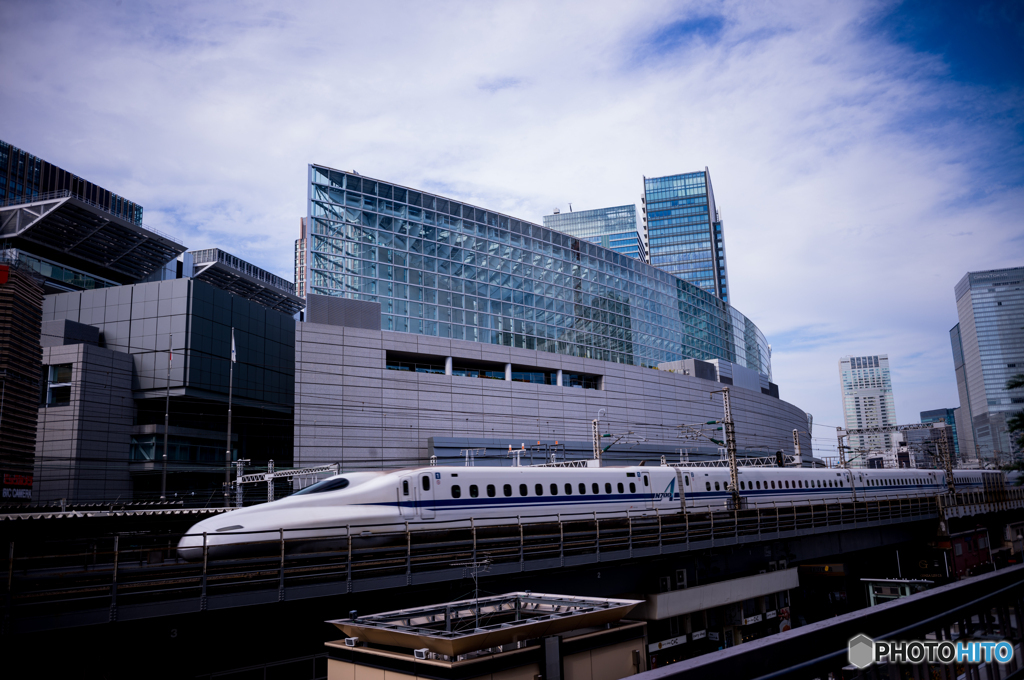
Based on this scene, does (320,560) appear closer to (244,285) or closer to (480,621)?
(480,621)

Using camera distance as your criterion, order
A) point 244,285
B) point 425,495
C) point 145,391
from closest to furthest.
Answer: point 425,495, point 145,391, point 244,285

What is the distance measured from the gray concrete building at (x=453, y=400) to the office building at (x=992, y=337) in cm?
2737

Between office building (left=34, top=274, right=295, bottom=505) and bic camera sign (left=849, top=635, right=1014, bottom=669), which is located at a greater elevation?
office building (left=34, top=274, right=295, bottom=505)

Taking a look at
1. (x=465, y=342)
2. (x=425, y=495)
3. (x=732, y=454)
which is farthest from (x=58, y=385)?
(x=732, y=454)

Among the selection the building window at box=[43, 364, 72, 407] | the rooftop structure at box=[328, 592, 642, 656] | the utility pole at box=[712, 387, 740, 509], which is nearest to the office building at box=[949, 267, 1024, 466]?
the utility pole at box=[712, 387, 740, 509]

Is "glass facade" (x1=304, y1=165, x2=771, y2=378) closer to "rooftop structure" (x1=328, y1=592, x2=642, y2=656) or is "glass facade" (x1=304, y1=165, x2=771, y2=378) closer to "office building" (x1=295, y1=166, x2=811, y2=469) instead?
"office building" (x1=295, y1=166, x2=811, y2=469)

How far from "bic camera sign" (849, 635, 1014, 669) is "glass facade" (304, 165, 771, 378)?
6911 cm

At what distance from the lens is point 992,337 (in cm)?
5488

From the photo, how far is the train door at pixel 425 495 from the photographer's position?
24.0m

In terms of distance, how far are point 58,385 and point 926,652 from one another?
7155 cm

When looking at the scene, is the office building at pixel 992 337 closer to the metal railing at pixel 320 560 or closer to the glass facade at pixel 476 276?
the metal railing at pixel 320 560

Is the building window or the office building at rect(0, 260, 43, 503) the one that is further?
the building window

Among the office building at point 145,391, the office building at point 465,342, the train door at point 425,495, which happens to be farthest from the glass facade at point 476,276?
the train door at point 425,495

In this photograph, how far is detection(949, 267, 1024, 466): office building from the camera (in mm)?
48469
